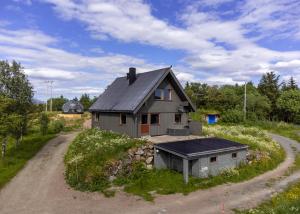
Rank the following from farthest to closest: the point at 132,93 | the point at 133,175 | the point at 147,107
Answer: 1. the point at 132,93
2. the point at 147,107
3. the point at 133,175

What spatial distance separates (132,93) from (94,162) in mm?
10456

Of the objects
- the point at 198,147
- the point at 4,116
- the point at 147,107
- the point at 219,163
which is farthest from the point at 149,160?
the point at 4,116

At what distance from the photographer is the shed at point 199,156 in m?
19.5

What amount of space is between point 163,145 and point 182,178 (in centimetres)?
Result: 347

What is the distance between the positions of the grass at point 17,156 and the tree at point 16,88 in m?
2.80

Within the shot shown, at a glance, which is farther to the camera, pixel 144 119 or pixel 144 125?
pixel 144 119

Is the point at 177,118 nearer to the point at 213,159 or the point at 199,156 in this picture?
the point at 213,159

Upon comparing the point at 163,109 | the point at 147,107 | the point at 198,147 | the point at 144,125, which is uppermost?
the point at 147,107

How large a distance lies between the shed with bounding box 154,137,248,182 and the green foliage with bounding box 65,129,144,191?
251cm

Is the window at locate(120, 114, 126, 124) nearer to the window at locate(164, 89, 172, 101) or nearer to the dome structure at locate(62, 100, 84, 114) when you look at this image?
the window at locate(164, 89, 172, 101)

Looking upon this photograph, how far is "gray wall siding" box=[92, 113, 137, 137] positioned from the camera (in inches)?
1046

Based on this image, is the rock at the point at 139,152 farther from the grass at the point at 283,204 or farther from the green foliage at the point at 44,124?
the green foliage at the point at 44,124

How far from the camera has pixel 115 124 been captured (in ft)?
94.9

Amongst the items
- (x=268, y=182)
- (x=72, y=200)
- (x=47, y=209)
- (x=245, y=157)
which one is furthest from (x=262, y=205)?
(x=47, y=209)
